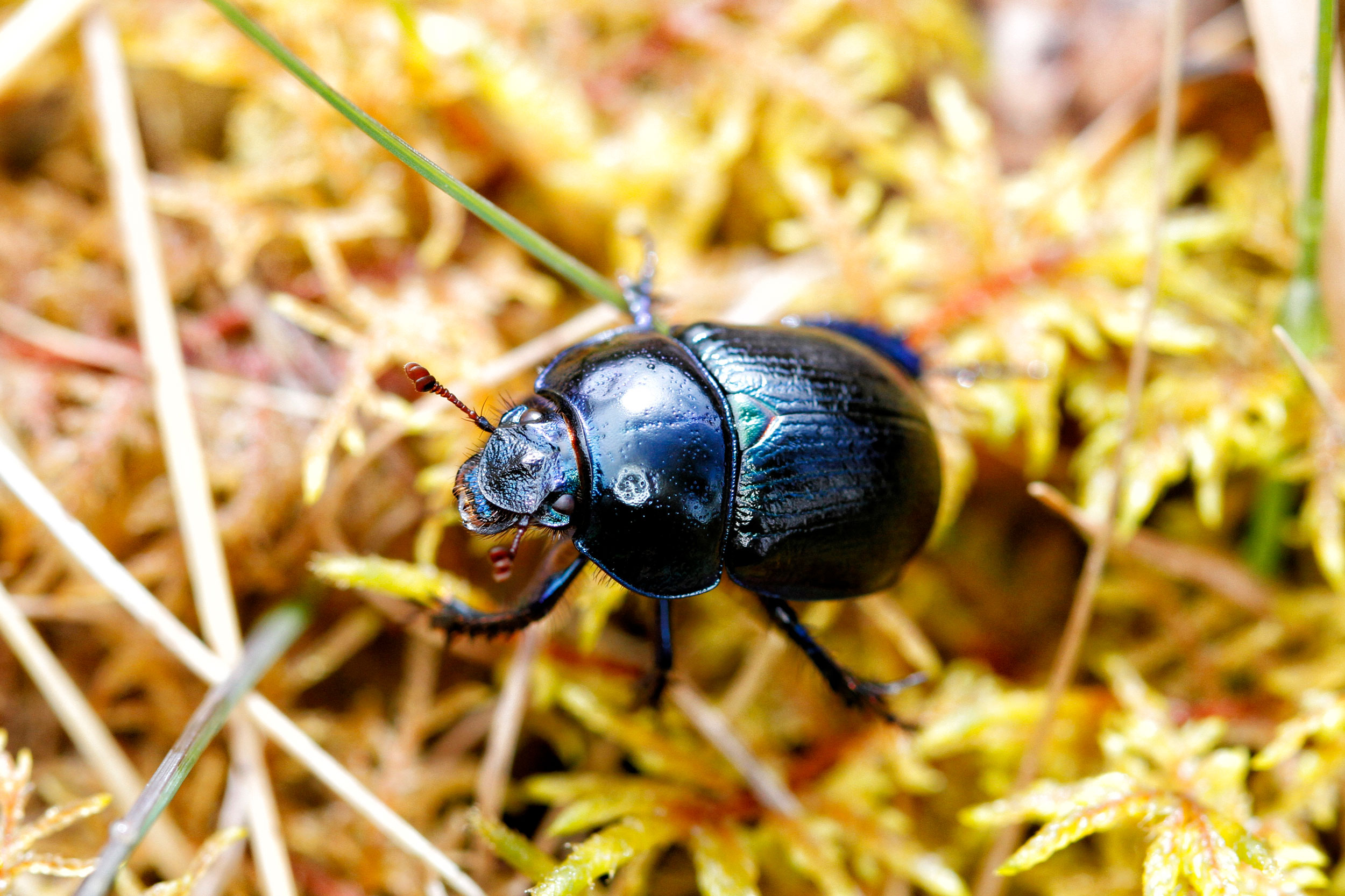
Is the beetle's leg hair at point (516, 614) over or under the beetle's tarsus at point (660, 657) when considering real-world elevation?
over

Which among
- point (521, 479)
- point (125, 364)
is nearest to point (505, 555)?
point (521, 479)

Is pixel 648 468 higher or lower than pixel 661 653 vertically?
higher

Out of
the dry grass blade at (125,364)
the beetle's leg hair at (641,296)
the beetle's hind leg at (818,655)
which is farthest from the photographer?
the dry grass blade at (125,364)

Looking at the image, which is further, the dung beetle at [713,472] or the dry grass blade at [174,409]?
the dry grass blade at [174,409]

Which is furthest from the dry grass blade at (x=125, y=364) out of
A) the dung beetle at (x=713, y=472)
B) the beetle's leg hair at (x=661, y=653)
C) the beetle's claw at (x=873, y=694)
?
the beetle's claw at (x=873, y=694)

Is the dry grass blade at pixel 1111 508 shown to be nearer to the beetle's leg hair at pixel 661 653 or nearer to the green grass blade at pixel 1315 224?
the green grass blade at pixel 1315 224

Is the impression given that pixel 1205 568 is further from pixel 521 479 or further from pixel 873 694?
pixel 521 479

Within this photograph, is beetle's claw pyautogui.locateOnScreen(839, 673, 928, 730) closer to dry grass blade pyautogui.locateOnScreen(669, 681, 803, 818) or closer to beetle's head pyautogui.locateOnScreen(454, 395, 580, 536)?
dry grass blade pyautogui.locateOnScreen(669, 681, 803, 818)

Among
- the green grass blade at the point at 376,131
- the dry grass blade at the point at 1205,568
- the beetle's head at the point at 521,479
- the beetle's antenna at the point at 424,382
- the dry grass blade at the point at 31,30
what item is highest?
the dry grass blade at the point at 31,30
